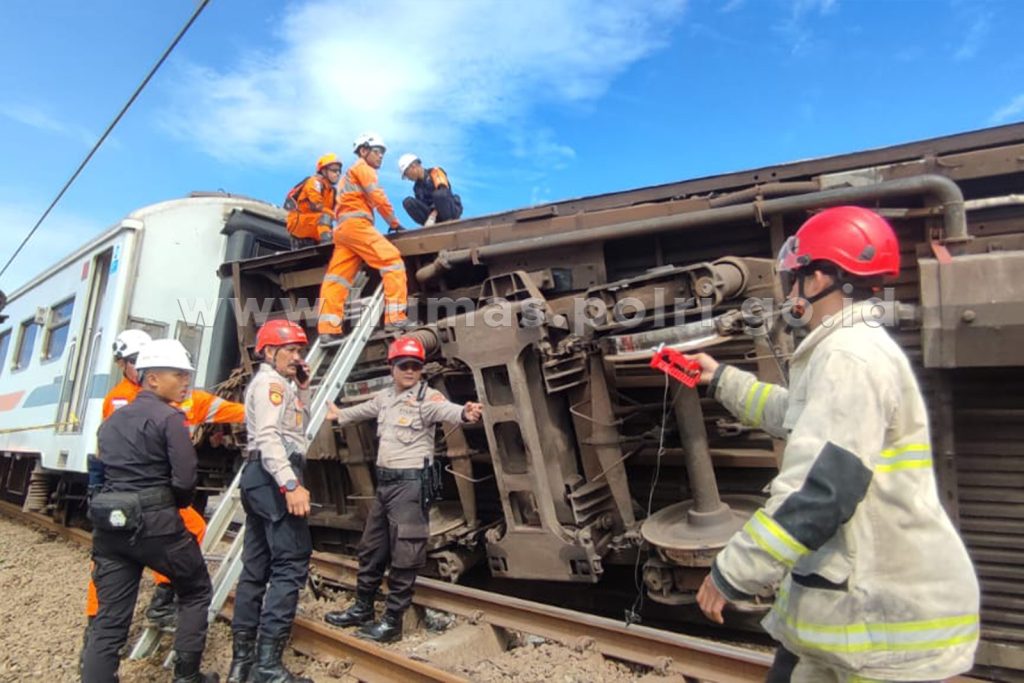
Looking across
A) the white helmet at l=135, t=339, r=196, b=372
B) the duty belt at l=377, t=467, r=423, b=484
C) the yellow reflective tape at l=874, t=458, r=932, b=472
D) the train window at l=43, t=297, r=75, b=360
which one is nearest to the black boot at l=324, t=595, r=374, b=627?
the duty belt at l=377, t=467, r=423, b=484

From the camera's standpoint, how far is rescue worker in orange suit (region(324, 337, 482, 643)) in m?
3.79

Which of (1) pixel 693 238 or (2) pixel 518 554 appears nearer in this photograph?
(2) pixel 518 554

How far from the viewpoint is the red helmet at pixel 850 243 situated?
6.07ft

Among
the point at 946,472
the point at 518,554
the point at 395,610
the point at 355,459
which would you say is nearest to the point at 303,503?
the point at 395,610

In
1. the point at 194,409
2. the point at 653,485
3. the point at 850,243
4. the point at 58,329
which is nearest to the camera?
the point at 850,243

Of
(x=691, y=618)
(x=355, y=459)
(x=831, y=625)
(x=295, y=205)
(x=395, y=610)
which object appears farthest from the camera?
(x=295, y=205)

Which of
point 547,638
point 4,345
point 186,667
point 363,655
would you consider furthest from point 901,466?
point 4,345

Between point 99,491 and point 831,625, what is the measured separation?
10.7 ft

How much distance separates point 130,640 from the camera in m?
4.14

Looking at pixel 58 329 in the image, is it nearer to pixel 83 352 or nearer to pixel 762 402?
pixel 83 352

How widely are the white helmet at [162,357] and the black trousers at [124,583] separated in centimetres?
82

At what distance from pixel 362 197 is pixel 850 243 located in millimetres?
4194

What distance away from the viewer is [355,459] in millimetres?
5070

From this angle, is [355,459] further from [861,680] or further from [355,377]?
[861,680]
